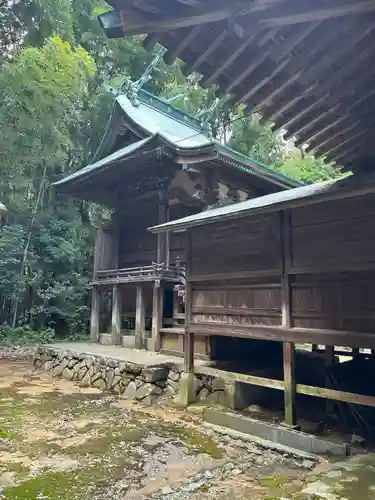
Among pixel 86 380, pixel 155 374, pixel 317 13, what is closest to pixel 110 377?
pixel 86 380

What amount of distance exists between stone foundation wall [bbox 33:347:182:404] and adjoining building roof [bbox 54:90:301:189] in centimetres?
499

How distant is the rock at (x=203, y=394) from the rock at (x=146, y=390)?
0.95m

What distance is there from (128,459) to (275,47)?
476cm

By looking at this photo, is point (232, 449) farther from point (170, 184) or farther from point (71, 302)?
point (71, 302)

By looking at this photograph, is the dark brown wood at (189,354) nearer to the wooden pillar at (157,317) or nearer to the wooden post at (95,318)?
the wooden pillar at (157,317)

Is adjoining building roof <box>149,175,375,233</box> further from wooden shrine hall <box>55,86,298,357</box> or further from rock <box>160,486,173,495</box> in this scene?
rock <box>160,486,173,495</box>

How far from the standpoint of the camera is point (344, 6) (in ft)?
7.34

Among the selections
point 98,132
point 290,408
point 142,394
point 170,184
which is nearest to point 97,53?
point 98,132

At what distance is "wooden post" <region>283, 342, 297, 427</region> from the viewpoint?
19.7 ft

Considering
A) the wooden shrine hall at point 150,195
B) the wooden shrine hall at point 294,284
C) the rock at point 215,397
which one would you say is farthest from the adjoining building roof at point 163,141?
the rock at point 215,397

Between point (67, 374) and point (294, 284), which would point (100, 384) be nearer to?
point (67, 374)

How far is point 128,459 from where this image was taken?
203 inches

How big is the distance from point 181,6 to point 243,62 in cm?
66

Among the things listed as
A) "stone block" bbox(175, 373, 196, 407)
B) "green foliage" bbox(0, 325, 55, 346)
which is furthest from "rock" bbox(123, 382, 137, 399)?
"green foliage" bbox(0, 325, 55, 346)
